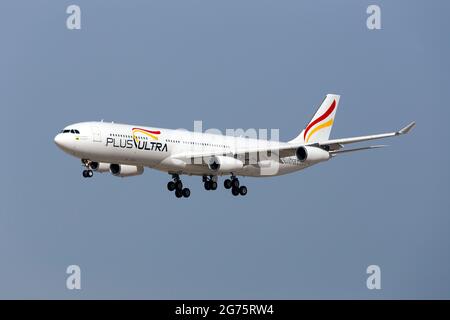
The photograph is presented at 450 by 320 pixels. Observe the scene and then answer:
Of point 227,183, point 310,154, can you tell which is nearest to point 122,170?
point 227,183

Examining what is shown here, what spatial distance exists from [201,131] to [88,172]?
1071 centimetres

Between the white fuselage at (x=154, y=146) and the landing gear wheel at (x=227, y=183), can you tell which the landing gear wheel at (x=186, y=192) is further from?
the landing gear wheel at (x=227, y=183)

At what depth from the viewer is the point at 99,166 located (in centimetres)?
9025

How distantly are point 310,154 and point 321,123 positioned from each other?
15.2 m

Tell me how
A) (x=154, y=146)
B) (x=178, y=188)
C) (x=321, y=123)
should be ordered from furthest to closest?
(x=321, y=123) → (x=178, y=188) → (x=154, y=146)

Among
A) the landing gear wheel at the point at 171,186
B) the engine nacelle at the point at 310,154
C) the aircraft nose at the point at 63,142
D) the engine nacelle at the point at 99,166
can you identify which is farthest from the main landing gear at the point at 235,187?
the aircraft nose at the point at 63,142

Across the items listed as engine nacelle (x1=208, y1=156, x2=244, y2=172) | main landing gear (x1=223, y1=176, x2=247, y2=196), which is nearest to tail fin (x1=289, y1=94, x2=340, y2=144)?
main landing gear (x1=223, y1=176, x2=247, y2=196)

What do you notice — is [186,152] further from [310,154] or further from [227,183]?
[310,154]

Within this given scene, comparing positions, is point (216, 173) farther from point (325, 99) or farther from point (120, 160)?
point (325, 99)

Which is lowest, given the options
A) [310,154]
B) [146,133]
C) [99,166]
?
[99,166]

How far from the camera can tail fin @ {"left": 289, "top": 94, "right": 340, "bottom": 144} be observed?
103500mm

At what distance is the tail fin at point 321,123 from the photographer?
10350cm

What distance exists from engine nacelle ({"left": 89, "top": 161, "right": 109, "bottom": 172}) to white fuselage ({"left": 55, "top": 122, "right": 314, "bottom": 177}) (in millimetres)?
4978

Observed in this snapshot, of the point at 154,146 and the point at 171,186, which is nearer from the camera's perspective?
the point at 154,146
